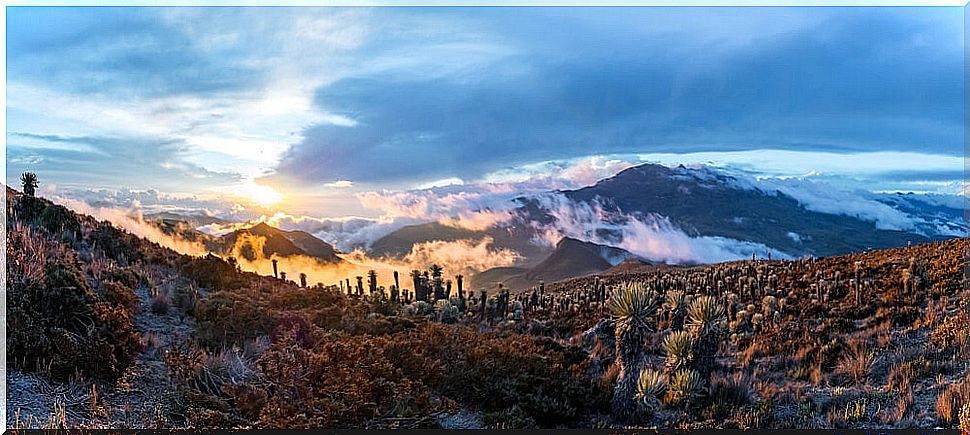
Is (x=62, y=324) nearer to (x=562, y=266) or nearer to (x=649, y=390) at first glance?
(x=649, y=390)

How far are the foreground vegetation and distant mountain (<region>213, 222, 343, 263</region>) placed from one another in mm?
558

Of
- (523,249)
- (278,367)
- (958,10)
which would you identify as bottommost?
(278,367)

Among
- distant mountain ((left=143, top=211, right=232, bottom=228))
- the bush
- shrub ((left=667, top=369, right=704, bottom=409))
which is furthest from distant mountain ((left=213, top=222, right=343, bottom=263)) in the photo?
shrub ((left=667, top=369, right=704, bottom=409))

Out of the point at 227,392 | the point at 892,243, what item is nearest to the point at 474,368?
the point at 227,392

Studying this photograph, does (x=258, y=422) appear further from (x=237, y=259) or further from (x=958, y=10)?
(x=958, y=10)

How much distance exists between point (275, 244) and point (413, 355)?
3.80 m

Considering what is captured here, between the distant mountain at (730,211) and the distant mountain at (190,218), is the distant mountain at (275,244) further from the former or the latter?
the distant mountain at (730,211)

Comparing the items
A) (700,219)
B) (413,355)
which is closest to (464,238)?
(413,355)

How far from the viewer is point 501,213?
9000 millimetres

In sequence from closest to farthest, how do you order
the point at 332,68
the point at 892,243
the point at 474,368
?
the point at 474,368
the point at 332,68
the point at 892,243

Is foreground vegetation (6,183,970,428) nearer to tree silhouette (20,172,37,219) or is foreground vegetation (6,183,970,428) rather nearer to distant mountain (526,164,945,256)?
tree silhouette (20,172,37,219)

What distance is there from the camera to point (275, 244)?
906cm

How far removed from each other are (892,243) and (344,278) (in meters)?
8.95

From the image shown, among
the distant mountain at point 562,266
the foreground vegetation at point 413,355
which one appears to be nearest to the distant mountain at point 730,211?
the distant mountain at point 562,266
